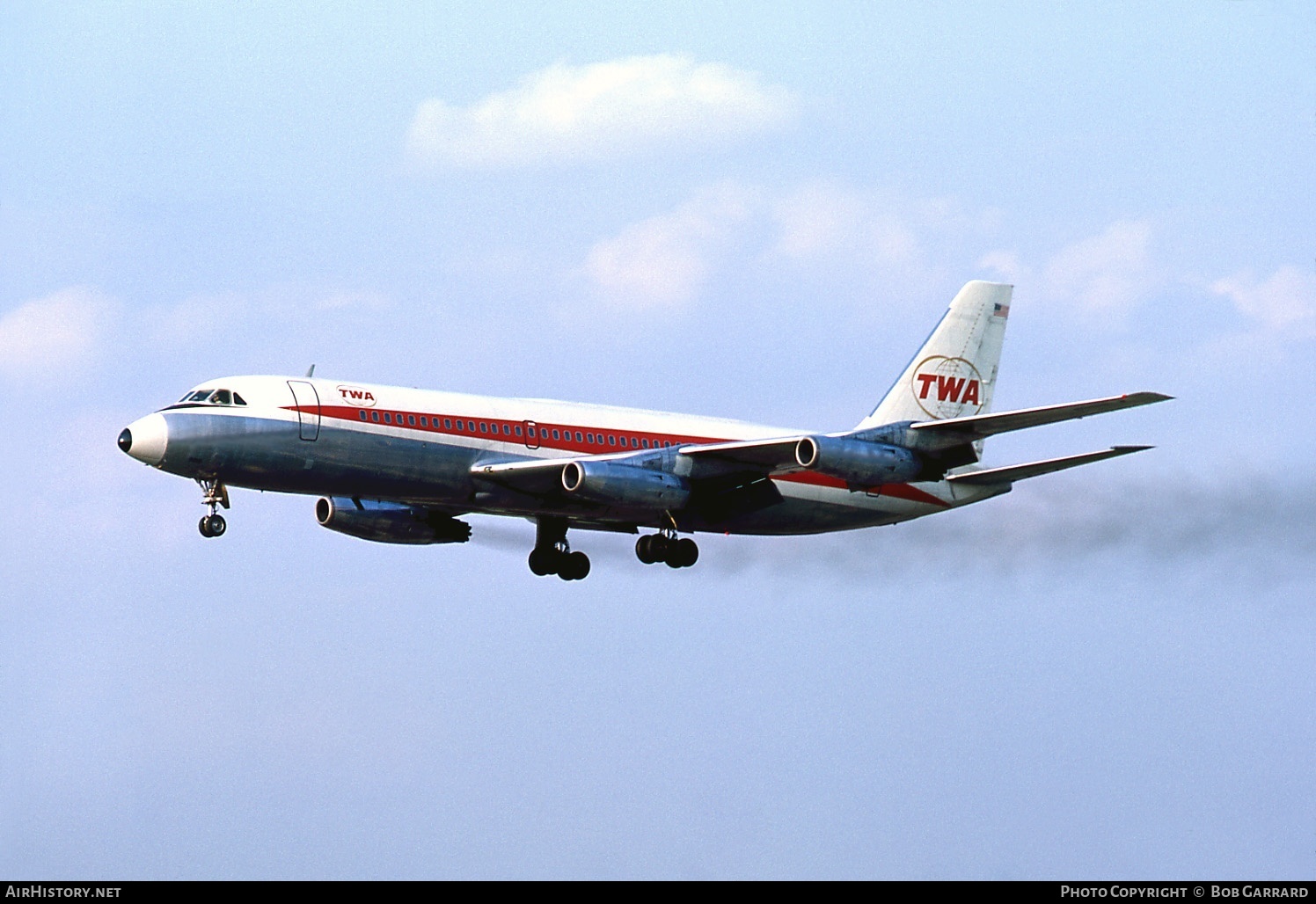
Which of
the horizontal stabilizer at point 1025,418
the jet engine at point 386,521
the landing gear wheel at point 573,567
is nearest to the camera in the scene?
the horizontal stabilizer at point 1025,418

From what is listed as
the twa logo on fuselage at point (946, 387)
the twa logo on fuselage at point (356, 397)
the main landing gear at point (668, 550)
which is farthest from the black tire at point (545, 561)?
the twa logo on fuselage at point (946, 387)

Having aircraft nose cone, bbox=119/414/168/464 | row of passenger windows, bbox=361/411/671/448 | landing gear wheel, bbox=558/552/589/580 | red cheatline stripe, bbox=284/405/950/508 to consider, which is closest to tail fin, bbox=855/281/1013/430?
red cheatline stripe, bbox=284/405/950/508

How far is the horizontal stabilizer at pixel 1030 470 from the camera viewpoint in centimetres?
5912

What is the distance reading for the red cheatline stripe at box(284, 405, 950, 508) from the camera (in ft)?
189

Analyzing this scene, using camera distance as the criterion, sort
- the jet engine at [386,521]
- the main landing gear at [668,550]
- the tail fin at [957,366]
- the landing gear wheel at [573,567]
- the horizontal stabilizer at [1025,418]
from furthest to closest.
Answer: the tail fin at [957,366] → the landing gear wheel at [573,567] → the jet engine at [386,521] → the main landing gear at [668,550] → the horizontal stabilizer at [1025,418]

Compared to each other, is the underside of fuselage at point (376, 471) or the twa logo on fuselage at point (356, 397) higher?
the twa logo on fuselage at point (356, 397)

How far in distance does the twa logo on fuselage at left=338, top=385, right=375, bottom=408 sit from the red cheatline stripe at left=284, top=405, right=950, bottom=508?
150mm

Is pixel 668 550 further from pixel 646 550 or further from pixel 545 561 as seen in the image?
pixel 545 561

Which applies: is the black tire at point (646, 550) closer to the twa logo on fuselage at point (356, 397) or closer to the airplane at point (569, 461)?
the airplane at point (569, 461)

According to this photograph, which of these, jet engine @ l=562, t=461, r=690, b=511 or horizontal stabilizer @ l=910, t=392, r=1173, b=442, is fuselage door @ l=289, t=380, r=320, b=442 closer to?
jet engine @ l=562, t=461, r=690, b=511

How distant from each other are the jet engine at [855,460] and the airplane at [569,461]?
0.05 metres

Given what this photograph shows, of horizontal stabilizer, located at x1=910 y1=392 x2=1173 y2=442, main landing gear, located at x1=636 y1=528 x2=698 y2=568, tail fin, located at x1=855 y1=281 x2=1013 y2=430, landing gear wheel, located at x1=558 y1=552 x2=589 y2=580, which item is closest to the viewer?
horizontal stabilizer, located at x1=910 y1=392 x2=1173 y2=442
